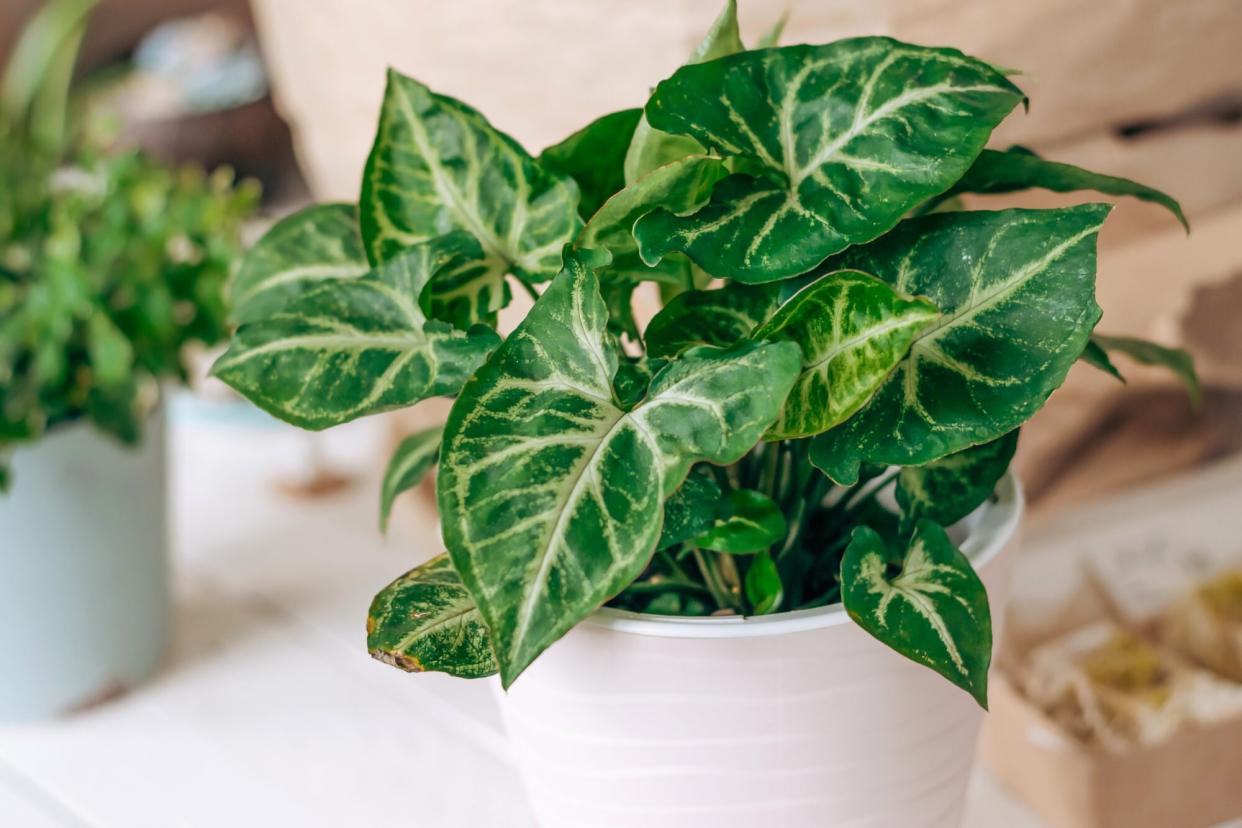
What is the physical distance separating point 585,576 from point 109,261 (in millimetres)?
502

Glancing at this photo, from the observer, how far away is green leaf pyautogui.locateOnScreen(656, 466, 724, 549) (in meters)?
0.43

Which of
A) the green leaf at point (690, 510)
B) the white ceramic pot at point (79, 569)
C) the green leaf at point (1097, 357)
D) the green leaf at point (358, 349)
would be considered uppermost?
the green leaf at point (358, 349)

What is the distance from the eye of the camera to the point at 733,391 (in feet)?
1.26

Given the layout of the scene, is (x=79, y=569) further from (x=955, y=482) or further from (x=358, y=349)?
(x=955, y=482)

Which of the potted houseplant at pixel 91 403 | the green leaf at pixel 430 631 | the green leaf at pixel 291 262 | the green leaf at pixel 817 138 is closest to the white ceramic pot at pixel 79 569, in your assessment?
the potted houseplant at pixel 91 403

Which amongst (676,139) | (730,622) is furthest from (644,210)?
(730,622)

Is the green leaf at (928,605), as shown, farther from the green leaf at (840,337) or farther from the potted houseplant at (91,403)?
the potted houseplant at (91,403)

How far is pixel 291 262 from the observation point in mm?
532

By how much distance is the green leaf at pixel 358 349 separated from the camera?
0.45 meters

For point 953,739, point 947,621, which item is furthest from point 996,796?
point 947,621

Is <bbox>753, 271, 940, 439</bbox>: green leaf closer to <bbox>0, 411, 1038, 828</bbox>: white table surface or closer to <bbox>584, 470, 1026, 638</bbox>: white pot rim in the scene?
<bbox>584, 470, 1026, 638</bbox>: white pot rim

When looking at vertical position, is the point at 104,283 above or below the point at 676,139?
below

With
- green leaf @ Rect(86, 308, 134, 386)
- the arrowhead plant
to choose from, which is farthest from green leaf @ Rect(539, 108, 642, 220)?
green leaf @ Rect(86, 308, 134, 386)

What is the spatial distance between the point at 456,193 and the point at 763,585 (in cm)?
20
